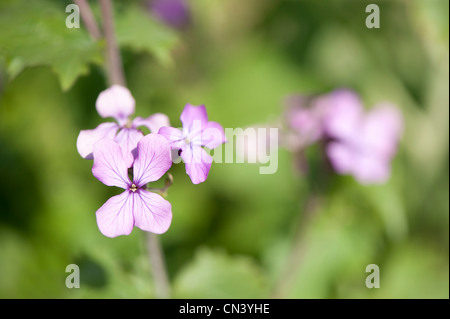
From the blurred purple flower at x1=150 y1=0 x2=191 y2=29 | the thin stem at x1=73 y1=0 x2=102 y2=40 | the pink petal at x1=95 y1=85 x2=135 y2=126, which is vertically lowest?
the pink petal at x1=95 y1=85 x2=135 y2=126

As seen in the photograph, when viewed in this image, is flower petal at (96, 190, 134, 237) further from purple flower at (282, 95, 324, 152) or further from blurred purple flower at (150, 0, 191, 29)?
blurred purple flower at (150, 0, 191, 29)

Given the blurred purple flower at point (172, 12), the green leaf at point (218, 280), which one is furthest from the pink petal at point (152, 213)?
the blurred purple flower at point (172, 12)

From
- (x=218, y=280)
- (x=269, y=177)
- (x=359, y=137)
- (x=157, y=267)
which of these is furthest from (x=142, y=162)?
(x=269, y=177)

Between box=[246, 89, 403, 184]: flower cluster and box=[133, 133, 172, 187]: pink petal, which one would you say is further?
box=[246, 89, 403, 184]: flower cluster

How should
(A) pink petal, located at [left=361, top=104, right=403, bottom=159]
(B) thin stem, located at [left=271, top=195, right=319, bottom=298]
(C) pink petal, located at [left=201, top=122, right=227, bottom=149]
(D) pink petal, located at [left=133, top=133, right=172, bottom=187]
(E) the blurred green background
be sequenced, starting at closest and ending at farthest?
(D) pink petal, located at [left=133, top=133, right=172, bottom=187] → (C) pink petal, located at [left=201, top=122, right=227, bottom=149] → (A) pink petal, located at [left=361, top=104, right=403, bottom=159] → (B) thin stem, located at [left=271, top=195, right=319, bottom=298] → (E) the blurred green background

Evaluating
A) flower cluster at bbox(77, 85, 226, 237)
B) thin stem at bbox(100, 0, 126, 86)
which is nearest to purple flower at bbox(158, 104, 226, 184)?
flower cluster at bbox(77, 85, 226, 237)

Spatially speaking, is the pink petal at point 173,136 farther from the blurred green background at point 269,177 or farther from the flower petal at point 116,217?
the blurred green background at point 269,177
